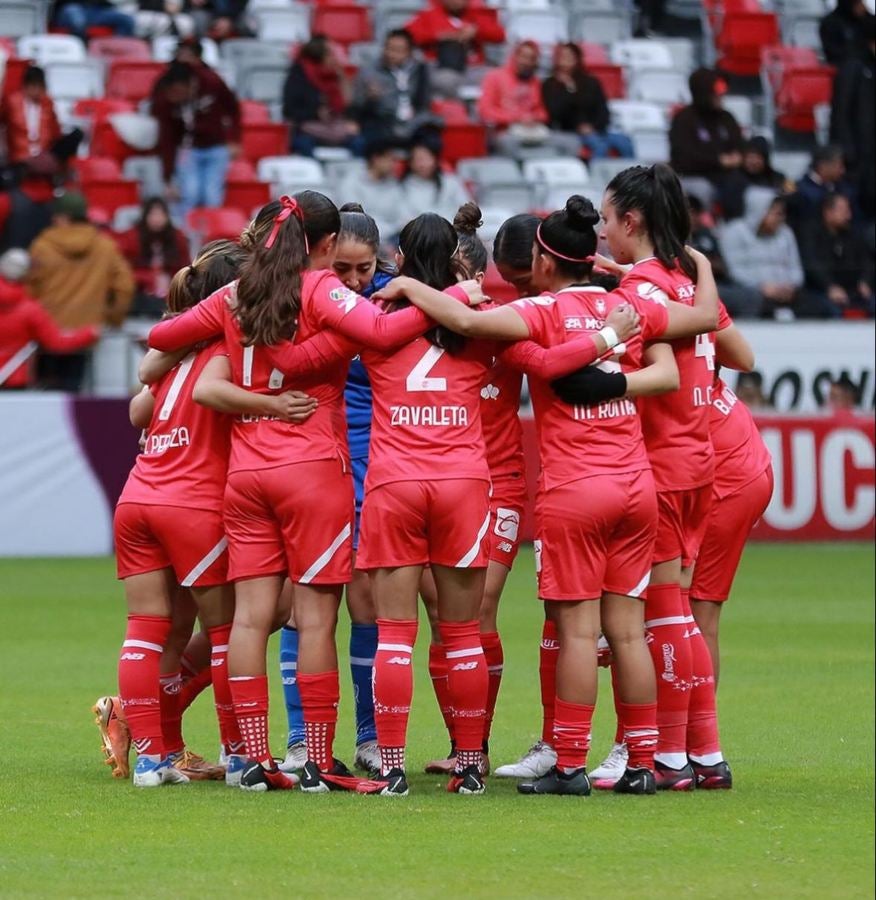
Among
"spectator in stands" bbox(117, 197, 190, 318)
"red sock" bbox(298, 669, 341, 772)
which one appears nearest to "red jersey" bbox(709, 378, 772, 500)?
"red sock" bbox(298, 669, 341, 772)

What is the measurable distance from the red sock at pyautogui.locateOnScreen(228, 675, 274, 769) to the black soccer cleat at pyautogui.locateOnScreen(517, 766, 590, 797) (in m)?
0.93

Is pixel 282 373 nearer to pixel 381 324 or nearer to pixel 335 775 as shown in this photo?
pixel 381 324

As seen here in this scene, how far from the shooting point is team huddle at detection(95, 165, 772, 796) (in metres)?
6.54

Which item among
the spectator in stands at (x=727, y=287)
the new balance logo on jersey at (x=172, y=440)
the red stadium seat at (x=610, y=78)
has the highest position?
the new balance logo on jersey at (x=172, y=440)

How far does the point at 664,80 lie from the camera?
861 inches

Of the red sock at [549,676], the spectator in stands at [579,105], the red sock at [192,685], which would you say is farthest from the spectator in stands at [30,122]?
the red sock at [549,676]

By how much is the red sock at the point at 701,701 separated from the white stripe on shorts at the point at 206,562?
162 centimetres

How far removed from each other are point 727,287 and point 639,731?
1129 cm

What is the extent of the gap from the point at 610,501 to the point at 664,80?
16.0 metres

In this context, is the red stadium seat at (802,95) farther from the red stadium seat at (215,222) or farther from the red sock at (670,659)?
the red sock at (670,659)

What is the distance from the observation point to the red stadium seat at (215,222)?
17219 mm

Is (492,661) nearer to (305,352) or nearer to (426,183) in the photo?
(305,352)

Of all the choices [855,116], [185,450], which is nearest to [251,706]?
[185,450]

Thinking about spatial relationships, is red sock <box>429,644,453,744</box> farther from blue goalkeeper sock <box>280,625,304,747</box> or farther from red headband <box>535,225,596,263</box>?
red headband <box>535,225,596,263</box>
